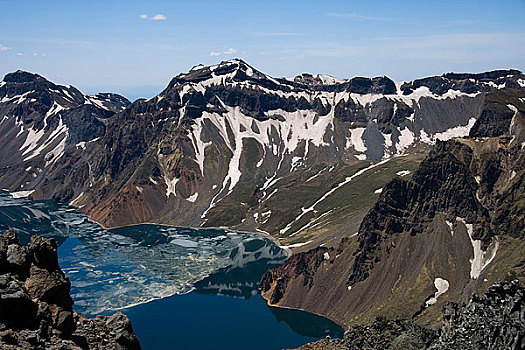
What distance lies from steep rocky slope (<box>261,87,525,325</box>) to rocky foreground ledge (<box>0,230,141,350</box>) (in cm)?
11094

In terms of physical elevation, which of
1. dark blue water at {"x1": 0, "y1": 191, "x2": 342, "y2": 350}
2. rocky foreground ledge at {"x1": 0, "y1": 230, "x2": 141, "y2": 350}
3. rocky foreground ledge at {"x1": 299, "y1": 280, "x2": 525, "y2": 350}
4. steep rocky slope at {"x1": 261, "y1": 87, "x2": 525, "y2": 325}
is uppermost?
rocky foreground ledge at {"x1": 0, "y1": 230, "x2": 141, "y2": 350}

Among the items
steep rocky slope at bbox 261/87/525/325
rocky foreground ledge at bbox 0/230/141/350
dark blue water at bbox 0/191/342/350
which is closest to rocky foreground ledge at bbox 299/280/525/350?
rocky foreground ledge at bbox 0/230/141/350

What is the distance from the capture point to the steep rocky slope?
144m

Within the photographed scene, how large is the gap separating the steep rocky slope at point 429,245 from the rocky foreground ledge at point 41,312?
11094 centimetres

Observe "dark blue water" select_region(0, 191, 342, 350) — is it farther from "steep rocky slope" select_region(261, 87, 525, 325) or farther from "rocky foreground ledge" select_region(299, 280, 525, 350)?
"rocky foreground ledge" select_region(299, 280, 525, 350)

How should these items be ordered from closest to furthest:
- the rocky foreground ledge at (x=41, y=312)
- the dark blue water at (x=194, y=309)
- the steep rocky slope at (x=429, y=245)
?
the rocky foreground ledge at (x=41, y=312) → the dark blue water at (x=194, y=309) → the steep rocky slope at (x=429, y=245)

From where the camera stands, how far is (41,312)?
33062 millimetres

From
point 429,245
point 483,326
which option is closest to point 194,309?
point 429,245

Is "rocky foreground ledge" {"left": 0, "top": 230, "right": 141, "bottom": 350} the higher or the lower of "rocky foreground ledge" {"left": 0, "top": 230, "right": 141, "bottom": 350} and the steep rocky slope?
the higher

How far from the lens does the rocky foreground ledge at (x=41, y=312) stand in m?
30.6

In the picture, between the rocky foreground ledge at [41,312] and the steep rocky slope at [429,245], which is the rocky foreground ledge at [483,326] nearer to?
the rocky foreground ledge at [41,312]

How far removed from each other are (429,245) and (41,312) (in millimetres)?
144942

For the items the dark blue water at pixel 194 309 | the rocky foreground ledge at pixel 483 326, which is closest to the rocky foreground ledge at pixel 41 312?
the rocky foreground ledge at pixel 483 326

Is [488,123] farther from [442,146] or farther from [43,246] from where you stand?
[43,246]
